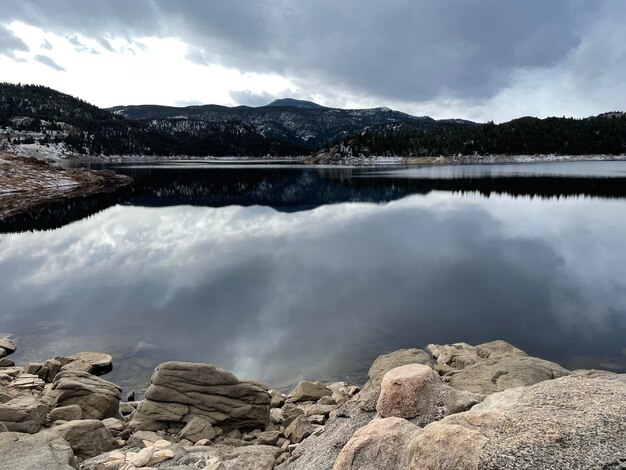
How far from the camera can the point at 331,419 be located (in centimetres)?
1057

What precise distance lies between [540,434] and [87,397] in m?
12.5

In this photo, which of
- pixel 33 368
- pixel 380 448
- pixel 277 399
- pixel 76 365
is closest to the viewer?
pixel 380 448

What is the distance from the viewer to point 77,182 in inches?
3994

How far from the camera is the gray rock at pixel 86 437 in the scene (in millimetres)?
10414

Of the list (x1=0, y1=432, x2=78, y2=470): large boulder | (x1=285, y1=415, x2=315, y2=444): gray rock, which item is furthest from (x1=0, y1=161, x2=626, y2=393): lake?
(x1=0, y1=432, x2=78, y2=470): large boulder

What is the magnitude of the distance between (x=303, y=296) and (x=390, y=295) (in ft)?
17.2

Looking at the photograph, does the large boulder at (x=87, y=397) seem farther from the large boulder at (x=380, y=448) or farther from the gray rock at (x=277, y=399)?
the large boulder at (x=380, y=448)

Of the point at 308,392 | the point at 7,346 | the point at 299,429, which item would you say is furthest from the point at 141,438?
the point at 7,346

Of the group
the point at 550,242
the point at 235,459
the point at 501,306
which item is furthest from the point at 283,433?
the point at 550,242

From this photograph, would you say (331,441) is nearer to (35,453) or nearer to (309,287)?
(35,453)

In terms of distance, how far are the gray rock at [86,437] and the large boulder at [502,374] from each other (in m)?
9.79

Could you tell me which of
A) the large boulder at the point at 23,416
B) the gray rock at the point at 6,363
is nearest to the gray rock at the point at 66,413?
the large boulder at the point at 23,416

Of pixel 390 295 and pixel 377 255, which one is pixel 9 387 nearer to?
pixel 390 295

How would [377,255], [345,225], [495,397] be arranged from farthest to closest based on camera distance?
[345,225], [377,255], [495,397]
